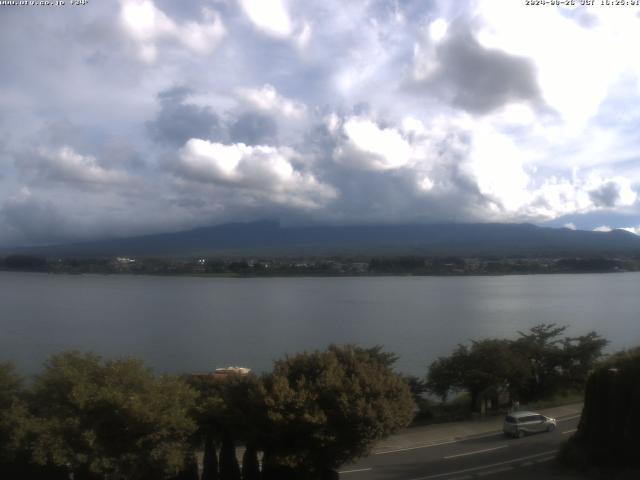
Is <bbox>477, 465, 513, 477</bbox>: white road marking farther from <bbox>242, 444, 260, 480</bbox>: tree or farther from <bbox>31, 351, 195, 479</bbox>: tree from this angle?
<bbox>31, 351, 195, 479</bbox>: tree

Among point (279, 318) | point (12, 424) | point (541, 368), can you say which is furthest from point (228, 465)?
point (279, 318)

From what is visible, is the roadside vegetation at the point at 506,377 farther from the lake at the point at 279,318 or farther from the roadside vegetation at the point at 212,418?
the roadside vegetation at the point at 212,418

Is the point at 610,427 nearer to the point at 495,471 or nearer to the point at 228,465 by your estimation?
the point at 495,471

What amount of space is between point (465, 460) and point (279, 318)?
96.6 ft

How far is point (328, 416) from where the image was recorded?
332 inches

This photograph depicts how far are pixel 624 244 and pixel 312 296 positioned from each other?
355 ft

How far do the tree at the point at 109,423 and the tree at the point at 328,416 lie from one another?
1.19 metres

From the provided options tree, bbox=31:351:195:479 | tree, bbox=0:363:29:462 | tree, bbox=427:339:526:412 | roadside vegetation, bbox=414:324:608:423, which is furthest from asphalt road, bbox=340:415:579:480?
tree, bbox=0:363:29:462

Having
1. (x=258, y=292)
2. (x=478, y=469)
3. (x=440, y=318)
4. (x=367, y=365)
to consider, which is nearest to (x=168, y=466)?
(x=367, y=365)

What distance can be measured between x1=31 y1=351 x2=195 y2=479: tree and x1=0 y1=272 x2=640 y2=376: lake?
14953mm

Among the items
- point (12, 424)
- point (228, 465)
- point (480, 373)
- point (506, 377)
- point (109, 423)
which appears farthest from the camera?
point (506, 377)

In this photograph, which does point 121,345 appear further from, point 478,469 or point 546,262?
point 546,262

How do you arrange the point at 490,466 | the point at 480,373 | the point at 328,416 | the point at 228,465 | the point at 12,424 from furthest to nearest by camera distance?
the point at 480,373, the point at 490,466, the point at 228,465, the point at 328,416, the point at 12,424

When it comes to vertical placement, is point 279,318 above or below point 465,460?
below
